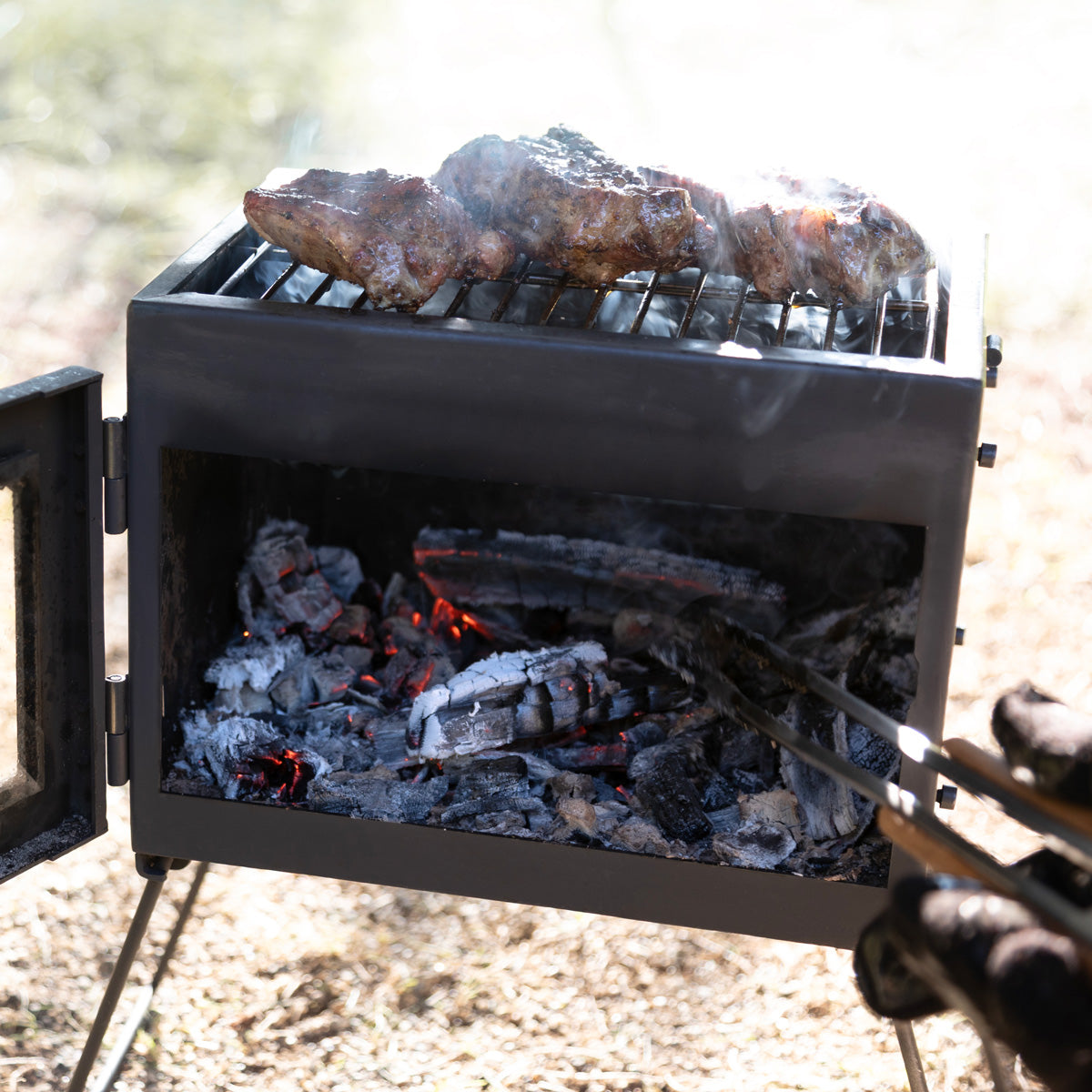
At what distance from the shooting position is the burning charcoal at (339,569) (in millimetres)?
2326

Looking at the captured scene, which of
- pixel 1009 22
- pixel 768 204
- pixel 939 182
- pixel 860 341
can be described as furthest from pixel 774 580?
pixel 1009 22

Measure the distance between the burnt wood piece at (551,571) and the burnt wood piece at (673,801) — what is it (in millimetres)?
403

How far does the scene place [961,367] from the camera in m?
1.45

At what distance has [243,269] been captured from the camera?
72.7 inches

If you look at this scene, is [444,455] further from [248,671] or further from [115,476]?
[248,671]

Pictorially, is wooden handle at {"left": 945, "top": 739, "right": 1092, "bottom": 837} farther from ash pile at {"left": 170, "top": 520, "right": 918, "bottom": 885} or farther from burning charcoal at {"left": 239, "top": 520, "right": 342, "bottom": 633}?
burning charcoal at {"left": 239, "top": 520, "right": 342, "bottom": 633}

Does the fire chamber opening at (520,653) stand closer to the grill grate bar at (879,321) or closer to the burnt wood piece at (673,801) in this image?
the burnt wood piece at (673,801)

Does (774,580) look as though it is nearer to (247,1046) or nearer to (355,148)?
(247,1046)

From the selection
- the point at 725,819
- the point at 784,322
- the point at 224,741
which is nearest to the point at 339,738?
the point at 224,741

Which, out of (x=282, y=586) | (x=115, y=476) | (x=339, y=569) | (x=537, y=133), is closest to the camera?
(x=115, y=476)

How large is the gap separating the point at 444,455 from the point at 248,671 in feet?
2.17

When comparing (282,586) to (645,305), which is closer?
(645,305)

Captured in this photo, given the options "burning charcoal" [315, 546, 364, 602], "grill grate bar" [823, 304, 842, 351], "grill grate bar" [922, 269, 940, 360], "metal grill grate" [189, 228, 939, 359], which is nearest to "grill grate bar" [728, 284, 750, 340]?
"metal grill grate" [189, 228, 939, 359]

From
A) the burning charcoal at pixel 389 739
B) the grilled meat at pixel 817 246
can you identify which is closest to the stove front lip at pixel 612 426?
the grilled meat at pixel 817 246
